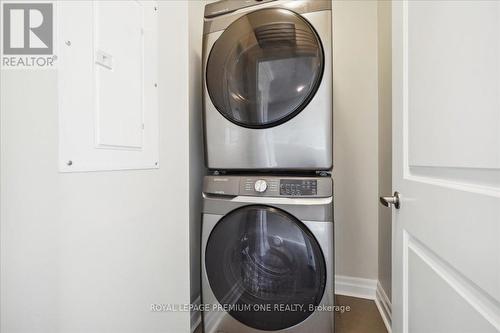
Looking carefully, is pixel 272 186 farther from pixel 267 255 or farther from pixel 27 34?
pixel 27 34

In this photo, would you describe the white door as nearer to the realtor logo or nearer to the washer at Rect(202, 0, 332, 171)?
the washer at Rect(202, 0, 332, 171)


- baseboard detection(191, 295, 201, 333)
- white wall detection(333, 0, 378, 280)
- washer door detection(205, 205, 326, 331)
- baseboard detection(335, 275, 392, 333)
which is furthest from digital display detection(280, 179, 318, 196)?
baseboard detection(335, 275, 392, 333)

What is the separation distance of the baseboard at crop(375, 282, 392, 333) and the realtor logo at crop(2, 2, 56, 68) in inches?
70.0

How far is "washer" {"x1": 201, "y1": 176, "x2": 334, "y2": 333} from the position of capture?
1015mm

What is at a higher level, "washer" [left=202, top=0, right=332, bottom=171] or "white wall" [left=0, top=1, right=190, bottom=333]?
"washer" [left=202, top=0, right=332, bottom=171]

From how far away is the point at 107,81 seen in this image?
62 centimetres

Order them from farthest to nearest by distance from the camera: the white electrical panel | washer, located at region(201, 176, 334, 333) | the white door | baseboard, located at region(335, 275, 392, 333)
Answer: baseboard, located at region(335, 275, 392, 333), washer, located at region(201, 176, 334, 333), the white electrical panel, the white door

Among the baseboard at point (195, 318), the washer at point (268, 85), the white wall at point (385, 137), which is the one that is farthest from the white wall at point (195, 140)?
the white wall at point (385, 137)

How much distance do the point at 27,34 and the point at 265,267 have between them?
1.12m

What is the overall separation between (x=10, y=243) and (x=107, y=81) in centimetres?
43

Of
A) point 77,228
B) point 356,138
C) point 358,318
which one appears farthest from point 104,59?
point 358,318

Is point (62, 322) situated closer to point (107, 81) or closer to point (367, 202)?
point (107, 81)

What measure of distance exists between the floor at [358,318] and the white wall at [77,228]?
77 centimetres

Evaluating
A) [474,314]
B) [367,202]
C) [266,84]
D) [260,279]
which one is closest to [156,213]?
[260,279]
